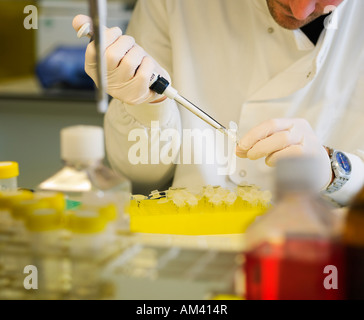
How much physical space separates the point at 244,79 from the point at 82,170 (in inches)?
32.6

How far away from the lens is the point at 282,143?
3.30 feet

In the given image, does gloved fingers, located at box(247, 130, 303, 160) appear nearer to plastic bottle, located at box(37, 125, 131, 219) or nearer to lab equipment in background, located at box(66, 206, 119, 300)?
plastic bottle, located at box(37, 125, 131, 219)

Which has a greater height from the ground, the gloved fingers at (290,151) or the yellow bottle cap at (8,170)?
the gloved fingers at (290,151)

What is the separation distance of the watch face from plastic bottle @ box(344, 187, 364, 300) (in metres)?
0.61

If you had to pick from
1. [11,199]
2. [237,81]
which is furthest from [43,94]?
[11,199]

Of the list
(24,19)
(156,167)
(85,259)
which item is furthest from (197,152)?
(24,19)

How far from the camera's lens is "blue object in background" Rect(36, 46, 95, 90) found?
231cm

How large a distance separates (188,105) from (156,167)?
0.35 m

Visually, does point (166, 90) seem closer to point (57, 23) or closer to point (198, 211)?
point (198, 211)

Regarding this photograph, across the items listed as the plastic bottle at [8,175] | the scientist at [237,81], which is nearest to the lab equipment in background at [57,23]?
the scientist at [237,81]

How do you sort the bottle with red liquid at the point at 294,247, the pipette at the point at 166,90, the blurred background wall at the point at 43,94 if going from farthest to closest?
the blurred background wall at the point at 43,94
the pipette at the point at 166,90
the bottle with red liquid at the point at 294,247

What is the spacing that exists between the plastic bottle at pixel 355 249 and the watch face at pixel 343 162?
23.8 inches

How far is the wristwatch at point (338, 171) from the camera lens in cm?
105

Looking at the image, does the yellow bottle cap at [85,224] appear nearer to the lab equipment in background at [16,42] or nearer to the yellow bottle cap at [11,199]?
the yellow bottle cap at [11,199]
